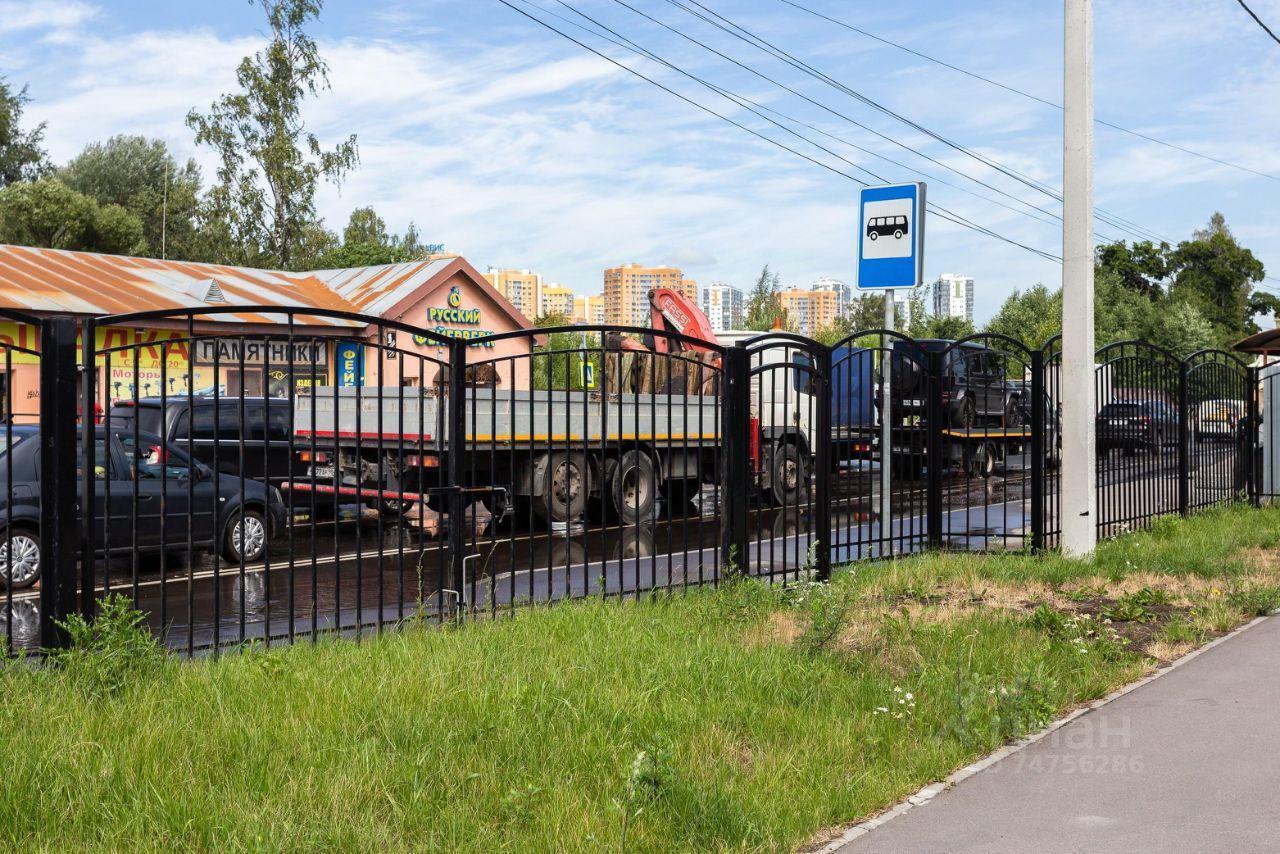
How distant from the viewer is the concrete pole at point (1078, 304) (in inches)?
424

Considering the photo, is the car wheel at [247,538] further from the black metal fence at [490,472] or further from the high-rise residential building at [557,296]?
the high-rise residential building at [557,296]

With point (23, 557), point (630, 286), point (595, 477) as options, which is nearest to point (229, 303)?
point (595, 477)

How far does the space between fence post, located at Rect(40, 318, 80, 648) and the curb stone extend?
392cm

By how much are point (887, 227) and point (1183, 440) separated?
603 centimetres

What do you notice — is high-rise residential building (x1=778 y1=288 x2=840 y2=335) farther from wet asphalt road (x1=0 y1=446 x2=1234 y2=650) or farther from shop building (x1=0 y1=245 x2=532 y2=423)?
wet asphalt road (x1=0 y1=446 x2=1234 y2=650)

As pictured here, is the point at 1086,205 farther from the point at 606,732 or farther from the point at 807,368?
the point at 606,732

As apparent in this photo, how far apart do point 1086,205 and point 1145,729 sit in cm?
633

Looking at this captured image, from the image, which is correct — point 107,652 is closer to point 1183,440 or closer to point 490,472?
point 490,472

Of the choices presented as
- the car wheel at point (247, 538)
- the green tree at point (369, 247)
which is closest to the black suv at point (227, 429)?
the car wheel at point (247, 538)

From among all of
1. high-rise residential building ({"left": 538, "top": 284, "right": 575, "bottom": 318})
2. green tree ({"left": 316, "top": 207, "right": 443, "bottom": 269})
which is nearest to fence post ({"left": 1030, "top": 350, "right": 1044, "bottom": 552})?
green tree ({"left": 316, "top": 207, "right": 443, "bottom": 269})

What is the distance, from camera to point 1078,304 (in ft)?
35.4

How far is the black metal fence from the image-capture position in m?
6.36

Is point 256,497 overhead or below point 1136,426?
below

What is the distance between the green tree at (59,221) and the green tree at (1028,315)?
39757 millimetres
